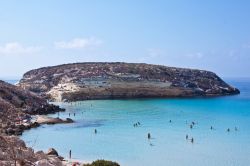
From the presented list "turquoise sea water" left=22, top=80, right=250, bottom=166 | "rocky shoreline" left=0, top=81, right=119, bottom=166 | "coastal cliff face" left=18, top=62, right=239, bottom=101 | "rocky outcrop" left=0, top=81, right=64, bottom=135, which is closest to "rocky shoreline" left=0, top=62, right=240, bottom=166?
"coastal cliff face" left=18, top=62, right=239, bottom=101

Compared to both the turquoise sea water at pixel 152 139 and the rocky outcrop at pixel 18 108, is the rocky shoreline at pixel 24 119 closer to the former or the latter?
the rocky outcrop at pixel 18 108

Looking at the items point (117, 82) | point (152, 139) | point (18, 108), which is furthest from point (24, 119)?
point (117, 82)

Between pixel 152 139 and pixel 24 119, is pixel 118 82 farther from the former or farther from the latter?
pixel 152 139

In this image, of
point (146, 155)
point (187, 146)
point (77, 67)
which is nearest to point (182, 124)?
point (187, 146)

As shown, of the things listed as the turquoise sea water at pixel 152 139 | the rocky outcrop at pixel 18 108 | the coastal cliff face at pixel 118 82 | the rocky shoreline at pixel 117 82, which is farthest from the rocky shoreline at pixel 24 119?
the coastal cliff face at pixel 118 82

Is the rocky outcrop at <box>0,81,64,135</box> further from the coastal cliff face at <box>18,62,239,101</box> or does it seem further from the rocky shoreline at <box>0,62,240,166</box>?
the coastal cliff face at <box>18,62,239,101</box>

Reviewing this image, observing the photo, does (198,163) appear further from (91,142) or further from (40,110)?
(40,110)
